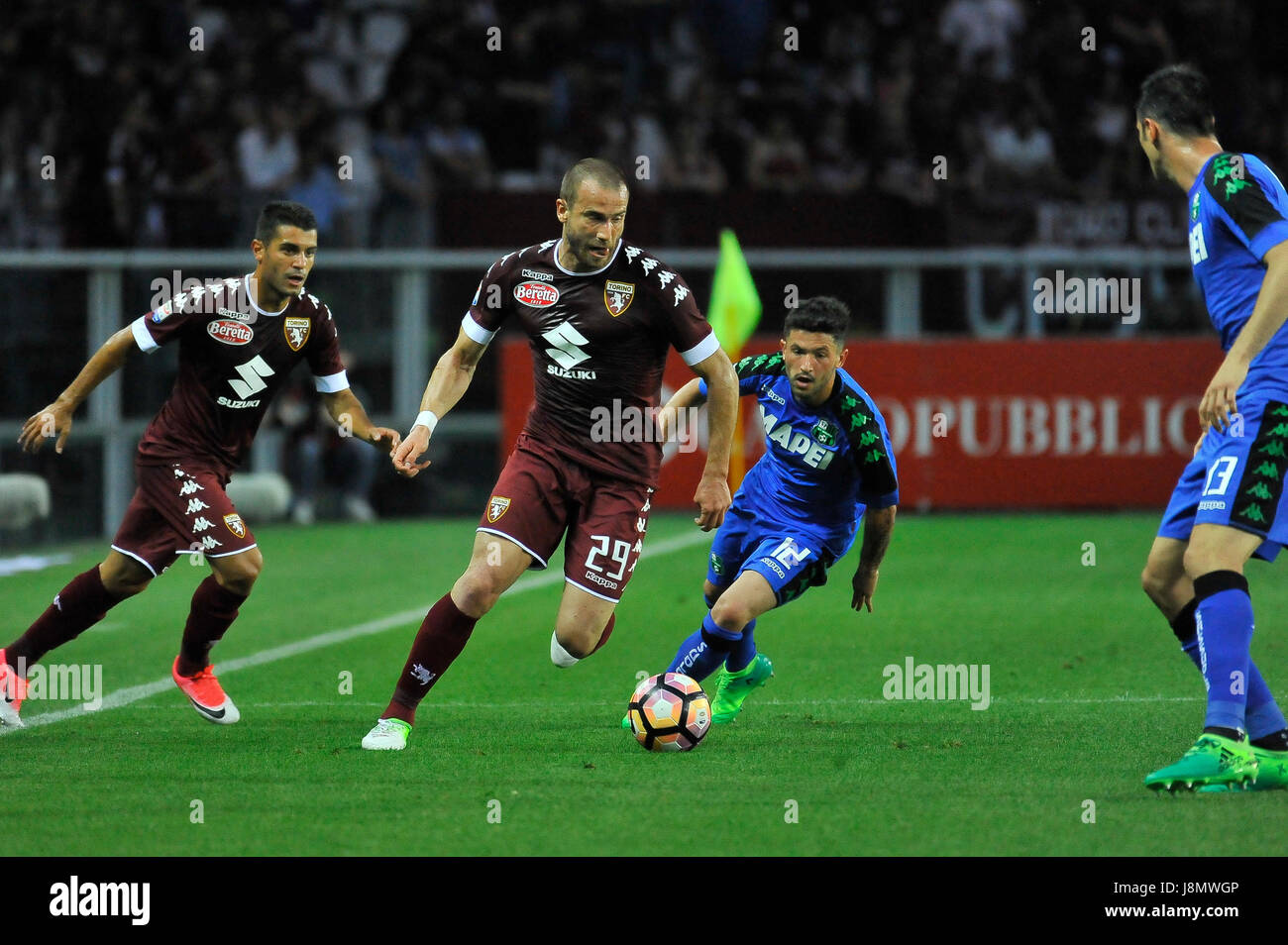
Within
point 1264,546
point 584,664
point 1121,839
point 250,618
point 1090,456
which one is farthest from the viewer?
point 1090,456

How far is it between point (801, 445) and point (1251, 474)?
203 centimetres

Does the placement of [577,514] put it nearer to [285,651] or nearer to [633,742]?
[633,742]

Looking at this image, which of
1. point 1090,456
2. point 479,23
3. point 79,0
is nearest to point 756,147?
point 479,23

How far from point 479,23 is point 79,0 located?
438 cm

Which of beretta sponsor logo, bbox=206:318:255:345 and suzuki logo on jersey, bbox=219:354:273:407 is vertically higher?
beretta sponsor logo, bbox=206:318:255:345

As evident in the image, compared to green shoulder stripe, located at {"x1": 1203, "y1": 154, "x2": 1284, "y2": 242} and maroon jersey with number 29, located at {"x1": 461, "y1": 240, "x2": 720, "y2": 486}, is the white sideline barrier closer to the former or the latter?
maroon jersey with number 29, located at {"x1": 461, "y1": 240, "x2": 720, "y2": 486}

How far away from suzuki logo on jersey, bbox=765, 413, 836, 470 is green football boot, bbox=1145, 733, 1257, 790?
200 cm

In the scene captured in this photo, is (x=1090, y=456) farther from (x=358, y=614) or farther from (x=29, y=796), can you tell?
(x=29, y=796)

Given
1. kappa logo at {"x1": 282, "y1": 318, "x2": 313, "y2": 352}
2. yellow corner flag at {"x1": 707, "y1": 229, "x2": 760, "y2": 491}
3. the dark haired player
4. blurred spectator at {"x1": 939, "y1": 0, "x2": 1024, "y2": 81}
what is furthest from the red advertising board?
kappa logo at {"x1": 282, "y1": 318, "x2": 313, "y2": 352}

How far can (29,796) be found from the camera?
212 inches

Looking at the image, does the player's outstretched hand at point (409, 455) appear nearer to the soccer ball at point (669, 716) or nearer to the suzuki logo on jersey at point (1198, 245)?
the soccer ball at point (669, 716)

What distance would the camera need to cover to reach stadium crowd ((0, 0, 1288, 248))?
56.0 ft

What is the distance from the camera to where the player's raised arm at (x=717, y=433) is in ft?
19.9

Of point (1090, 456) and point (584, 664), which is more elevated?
point (1090, 456)
